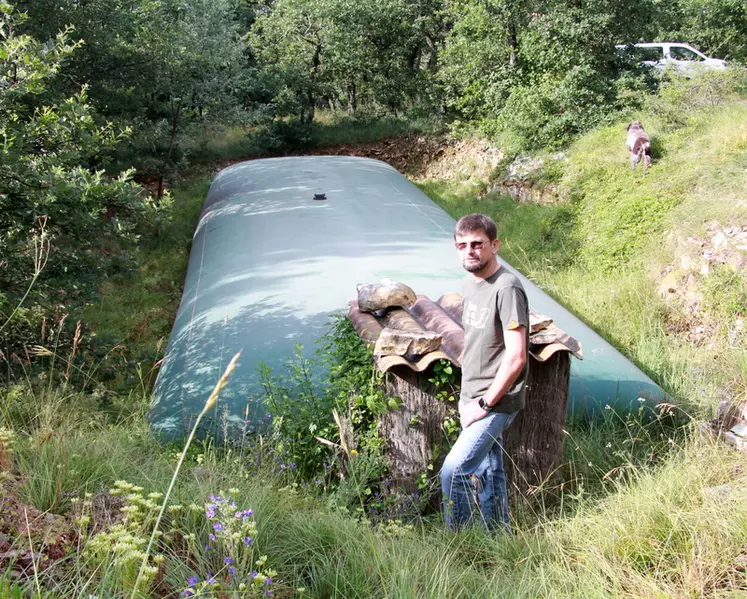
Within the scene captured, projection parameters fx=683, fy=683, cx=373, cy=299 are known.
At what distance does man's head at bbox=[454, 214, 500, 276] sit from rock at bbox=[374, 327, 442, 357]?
518mm

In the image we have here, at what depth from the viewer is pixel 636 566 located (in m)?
3.03

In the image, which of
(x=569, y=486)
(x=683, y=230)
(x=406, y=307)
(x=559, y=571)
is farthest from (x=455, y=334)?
(x=683, y=230)

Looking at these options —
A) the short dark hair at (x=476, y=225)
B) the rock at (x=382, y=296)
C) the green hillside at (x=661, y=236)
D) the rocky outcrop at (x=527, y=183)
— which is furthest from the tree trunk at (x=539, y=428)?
the rocky outcrop at (x=527, y=183)

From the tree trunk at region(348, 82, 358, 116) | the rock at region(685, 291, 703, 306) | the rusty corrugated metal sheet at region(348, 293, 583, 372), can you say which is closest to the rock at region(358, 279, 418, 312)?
the rusty corrugated metal sheet at region(348, 293, 583, 372)

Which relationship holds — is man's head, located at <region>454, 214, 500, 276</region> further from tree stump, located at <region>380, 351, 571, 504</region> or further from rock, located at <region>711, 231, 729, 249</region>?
rock, located at <region>711, 231, 729, 249</region>

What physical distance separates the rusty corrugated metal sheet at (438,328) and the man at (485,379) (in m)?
0.35

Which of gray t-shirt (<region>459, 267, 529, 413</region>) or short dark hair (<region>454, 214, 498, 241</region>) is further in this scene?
short dark hair (<region>454, 214, 498, 241</region>)

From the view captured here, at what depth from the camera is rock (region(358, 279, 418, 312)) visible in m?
4.86

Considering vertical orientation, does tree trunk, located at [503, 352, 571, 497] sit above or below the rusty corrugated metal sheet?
below

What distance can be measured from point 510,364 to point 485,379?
221 mm

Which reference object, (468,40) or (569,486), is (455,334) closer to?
(569,486)

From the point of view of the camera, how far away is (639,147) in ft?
34.4

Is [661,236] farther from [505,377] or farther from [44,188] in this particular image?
[44,188]

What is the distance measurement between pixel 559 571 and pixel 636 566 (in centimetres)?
35
